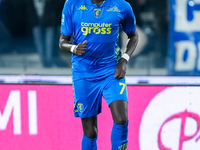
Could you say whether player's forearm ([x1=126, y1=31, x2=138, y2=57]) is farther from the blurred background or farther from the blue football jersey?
the blurred background

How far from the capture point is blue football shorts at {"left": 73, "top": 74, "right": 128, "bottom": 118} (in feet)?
9.18

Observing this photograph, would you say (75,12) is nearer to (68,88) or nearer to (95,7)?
(95,7)

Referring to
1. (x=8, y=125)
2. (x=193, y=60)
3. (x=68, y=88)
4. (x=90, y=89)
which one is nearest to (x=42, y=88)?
(x=68, y=88)

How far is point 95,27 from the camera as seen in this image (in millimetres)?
2768

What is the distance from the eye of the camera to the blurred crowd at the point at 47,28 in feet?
12.0

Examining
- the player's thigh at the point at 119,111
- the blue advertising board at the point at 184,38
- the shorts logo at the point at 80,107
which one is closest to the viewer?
the player's thigh at the point at 119,111

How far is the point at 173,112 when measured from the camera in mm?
3725

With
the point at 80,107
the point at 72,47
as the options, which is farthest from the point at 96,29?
the point at 80,107

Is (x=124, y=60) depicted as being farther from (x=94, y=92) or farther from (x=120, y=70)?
(x=94, y=92)

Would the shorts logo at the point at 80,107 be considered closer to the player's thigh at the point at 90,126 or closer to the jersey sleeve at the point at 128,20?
the player's thigh at the point at 90,126

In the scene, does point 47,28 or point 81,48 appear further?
point 47,28

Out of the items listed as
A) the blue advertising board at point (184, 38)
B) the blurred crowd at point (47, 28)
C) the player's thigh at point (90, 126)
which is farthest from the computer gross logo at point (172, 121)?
the player's thigh at point (90, 126)

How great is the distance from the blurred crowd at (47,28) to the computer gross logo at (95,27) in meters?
0.96

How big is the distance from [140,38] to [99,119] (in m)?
0.99
